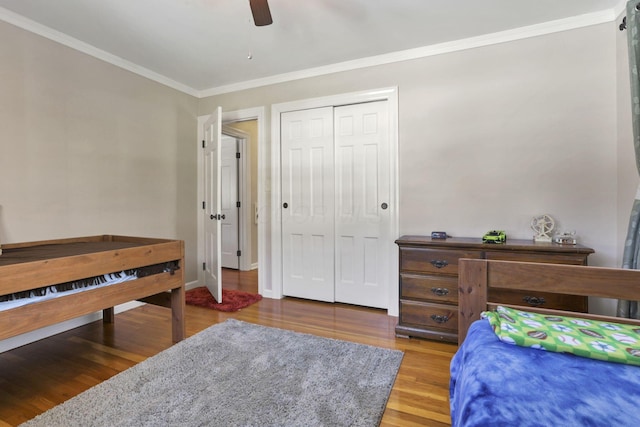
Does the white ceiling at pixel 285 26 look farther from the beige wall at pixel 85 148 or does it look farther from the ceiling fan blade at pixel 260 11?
the ceiling fan blade at pixel 260 11

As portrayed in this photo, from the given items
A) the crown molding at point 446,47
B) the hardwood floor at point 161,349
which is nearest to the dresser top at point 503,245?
the hardwood floor at point 161,349

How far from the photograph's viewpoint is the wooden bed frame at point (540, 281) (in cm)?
123

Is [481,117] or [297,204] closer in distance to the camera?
[481,117]

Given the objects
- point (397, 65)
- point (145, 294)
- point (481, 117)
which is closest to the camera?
point (145, 294)

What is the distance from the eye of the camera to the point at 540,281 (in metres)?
1.32

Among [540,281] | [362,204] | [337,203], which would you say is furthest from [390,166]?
[540,281]

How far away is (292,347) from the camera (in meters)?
2.21

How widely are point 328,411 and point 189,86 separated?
3.69 m

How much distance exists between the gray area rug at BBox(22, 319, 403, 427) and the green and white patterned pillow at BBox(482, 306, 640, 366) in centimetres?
78

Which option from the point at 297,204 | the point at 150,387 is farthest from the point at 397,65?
the point at 150,387

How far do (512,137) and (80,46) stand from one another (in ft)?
12.3

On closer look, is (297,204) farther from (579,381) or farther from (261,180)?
(579,381)

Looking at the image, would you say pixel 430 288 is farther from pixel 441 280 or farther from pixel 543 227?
pixel 543 227

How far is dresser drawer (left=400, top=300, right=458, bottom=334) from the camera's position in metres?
2.29
